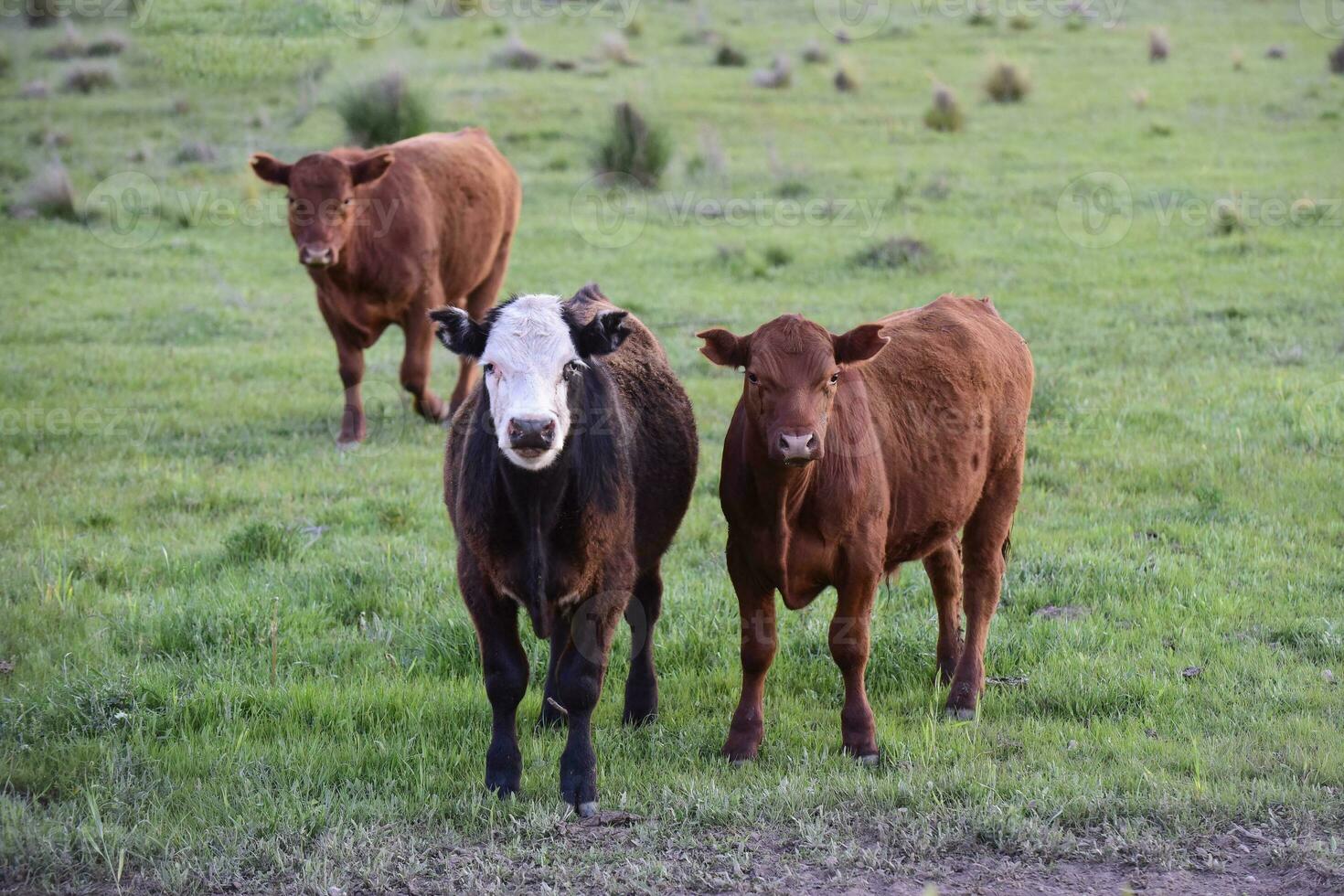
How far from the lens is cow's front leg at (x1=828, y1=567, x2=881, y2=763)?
5.32 m

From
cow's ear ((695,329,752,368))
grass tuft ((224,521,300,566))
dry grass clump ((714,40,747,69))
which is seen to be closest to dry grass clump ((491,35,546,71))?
dry grass clump ((714,40,747,69))

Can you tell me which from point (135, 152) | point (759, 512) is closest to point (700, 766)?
point (759, 512)

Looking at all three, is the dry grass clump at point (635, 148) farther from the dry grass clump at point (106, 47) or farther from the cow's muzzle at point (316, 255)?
the dry grass clump at point (106, 47)

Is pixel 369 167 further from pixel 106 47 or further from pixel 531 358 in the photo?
pixel 106 47

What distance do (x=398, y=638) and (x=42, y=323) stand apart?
26.7 ft

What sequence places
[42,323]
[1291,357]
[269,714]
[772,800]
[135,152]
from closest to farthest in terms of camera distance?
[772,800] < [269,714] < [1291,357] < [42,323] < [135,152]

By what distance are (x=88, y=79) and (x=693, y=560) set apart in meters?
22.0

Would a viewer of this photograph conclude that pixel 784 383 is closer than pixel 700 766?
Yes

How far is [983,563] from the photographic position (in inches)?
241

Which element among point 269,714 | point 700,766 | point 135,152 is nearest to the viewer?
point 700,766

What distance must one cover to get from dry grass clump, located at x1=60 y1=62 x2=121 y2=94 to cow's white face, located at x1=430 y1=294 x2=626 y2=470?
75.4 ft

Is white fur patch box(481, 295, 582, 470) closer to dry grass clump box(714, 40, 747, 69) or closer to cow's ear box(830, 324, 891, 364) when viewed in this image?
cow's ear box(830, 324, 891, 364)

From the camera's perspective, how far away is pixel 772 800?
5.00 meters

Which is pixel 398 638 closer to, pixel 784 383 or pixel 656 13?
pixel 784 383
